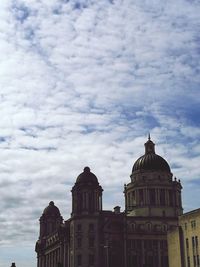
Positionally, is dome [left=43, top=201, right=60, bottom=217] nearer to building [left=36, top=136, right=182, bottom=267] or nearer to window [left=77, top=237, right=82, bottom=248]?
building [left=36, top=136, right=182, bottom=267]

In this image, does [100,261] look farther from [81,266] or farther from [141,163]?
[141,163]

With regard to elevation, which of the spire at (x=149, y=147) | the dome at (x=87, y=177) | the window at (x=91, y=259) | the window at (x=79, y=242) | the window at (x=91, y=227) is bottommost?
the window at (x=91, y=259)

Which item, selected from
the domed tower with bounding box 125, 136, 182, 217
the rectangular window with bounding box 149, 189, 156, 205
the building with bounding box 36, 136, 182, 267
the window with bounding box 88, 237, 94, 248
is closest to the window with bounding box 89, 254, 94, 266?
the building with bounding box 36, 136, 182, 267

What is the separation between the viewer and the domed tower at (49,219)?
176 m

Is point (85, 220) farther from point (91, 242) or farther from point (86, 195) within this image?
point (86, 195)

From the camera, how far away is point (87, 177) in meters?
140

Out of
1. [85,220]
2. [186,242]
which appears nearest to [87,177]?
[85,220]

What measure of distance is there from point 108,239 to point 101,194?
12655mm

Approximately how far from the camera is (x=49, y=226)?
175750 mm

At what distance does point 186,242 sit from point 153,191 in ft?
158

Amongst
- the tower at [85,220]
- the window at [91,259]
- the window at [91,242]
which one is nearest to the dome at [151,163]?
the tower at [85,220]

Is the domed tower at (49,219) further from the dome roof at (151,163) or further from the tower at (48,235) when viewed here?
the dome roof at (151,163)

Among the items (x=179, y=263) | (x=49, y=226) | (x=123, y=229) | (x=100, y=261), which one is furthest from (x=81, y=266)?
(x=49, y=226)

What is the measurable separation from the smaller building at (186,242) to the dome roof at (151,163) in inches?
1798
